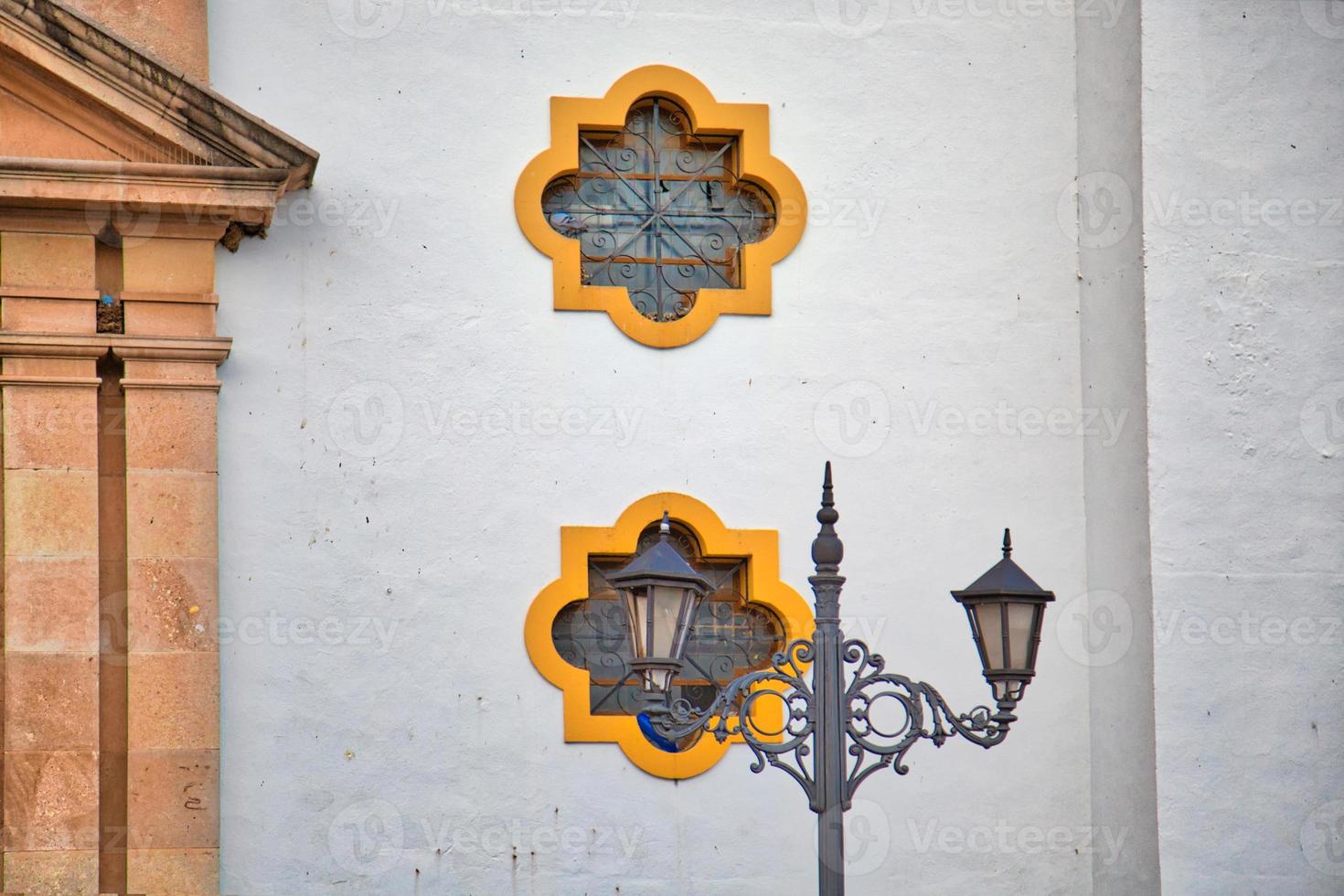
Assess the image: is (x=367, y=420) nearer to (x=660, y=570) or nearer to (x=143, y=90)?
(x=143, y=90)

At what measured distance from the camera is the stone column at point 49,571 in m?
7.46

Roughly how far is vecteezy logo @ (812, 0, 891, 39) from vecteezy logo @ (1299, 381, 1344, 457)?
2475mm

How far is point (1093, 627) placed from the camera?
27.6 ft

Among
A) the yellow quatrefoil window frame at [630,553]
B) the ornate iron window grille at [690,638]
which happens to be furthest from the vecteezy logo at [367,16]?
the ornate iron window grille at [690,638]

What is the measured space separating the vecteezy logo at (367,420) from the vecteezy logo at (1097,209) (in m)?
3.02

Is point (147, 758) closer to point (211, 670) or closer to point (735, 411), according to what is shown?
point (211, 670)

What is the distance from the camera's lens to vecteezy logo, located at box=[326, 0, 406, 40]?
842 centimetres

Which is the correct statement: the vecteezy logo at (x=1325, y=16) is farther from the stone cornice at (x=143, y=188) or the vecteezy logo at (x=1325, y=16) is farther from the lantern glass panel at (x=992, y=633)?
the stone cornice at (x=143, y=188)

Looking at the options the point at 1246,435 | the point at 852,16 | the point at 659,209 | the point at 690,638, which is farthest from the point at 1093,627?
the point at 852,16

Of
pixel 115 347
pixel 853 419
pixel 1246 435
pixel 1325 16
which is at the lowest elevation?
pixel 1246 435

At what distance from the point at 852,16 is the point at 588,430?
2.20m

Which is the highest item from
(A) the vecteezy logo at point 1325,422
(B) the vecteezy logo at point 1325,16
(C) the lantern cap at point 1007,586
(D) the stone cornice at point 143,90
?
(B) the vecteezy logo at point 1325,16

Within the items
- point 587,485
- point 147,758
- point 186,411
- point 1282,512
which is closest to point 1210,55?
point 1282,512

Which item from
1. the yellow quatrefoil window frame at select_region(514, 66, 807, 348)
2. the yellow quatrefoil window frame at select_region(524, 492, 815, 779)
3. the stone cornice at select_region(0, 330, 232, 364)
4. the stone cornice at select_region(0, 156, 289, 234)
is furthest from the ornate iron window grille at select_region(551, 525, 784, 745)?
the stone cornice at select_region(0, 156, 289, 234)
